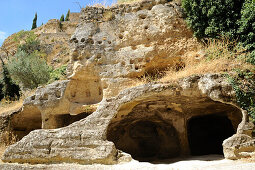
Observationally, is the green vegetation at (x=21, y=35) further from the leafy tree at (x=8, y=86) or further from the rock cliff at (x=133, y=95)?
the rock cliff at (x=133, y=95)

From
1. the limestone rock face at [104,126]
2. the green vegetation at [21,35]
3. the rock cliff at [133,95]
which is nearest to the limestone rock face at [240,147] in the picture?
the limestone rock face at [104,126]

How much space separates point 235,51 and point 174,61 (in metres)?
2.31

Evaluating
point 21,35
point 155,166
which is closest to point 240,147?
point 155,166

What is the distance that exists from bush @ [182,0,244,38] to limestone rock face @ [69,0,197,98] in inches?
20.3

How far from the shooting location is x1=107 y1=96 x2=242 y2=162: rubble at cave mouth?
27.2 ft

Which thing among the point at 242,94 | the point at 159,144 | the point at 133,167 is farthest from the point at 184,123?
the point at 133,167

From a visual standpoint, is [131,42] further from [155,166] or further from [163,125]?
[155,166]

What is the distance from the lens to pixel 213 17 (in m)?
8.84

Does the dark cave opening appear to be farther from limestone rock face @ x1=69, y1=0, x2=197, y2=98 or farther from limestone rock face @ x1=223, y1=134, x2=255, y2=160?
limestone rock face @ x1=223, y1=134, x2=255, y2=160

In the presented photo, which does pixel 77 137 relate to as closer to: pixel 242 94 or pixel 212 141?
pixel 242 94

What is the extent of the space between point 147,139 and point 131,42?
4353mm

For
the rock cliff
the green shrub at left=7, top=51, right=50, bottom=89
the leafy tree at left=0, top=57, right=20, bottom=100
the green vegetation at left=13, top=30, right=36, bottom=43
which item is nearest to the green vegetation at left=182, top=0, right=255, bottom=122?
the rock cliff

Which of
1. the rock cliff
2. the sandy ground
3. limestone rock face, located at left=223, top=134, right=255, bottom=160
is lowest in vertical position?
the sandy ground

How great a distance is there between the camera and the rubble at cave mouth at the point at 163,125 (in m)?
8.28
